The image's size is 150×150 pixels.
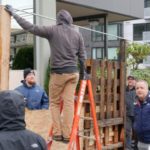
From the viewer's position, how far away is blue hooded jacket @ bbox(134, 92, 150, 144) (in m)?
6.40

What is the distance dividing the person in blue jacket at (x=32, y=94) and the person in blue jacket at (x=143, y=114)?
5.52ft

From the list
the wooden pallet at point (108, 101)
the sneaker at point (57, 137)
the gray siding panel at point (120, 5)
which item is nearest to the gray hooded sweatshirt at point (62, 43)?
the sneaker at point (57, 137)

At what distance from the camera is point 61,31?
5918 mm

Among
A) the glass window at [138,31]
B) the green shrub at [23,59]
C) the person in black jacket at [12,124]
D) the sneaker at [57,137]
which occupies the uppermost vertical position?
the glass window at [138,31]

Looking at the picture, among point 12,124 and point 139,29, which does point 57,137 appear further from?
point 139,29

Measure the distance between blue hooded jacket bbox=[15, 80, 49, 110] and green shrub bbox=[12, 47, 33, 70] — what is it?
319cm

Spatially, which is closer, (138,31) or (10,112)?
(10,112)

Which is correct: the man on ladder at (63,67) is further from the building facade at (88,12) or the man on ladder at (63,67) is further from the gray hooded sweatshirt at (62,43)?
the building facade at (88,12)

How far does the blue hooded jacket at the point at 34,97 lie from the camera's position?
24.6 ft

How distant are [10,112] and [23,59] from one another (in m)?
7.86

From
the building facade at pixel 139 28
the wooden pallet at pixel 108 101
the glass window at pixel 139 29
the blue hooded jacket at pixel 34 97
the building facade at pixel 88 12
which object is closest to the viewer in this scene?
the blue hooded jacket at pixel 34 97

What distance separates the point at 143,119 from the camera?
645 cm

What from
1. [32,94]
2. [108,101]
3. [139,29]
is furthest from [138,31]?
[32,94]

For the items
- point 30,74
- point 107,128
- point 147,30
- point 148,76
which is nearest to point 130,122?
point 107,128
